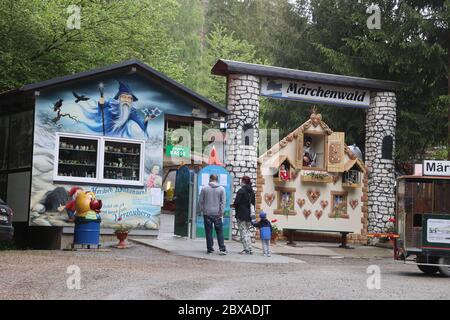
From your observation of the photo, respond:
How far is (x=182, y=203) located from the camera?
69.1 ft

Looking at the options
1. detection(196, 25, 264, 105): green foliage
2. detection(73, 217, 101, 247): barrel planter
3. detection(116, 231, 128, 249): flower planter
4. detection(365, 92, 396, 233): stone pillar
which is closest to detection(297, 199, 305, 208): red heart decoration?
detection(365, 92, 396, 233): stone pillar

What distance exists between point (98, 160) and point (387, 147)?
32.7 feet

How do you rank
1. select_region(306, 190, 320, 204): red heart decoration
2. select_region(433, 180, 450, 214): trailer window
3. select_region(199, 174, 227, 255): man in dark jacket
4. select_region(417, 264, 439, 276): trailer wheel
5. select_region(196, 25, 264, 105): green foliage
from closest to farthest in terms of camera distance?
select_region(417, 264, 439, 276): trailer wheel, select_region(433, 180, 450, 214): trailer window, select_region(199, 174, 227, 255): man in dark jacket, select_region(306, 190, 320, 204): red heart decoration, select_region(196, 25, 264, 105): green foliage

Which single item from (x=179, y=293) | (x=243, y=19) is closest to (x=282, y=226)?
(x=179, y=293)

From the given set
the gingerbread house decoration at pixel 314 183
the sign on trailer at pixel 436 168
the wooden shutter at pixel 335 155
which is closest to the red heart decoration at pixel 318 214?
the gingerbread house decoration at pixel 314 183

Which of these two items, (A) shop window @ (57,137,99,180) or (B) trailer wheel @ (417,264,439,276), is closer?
(B) trailer wheel @ (417,264,439,276)

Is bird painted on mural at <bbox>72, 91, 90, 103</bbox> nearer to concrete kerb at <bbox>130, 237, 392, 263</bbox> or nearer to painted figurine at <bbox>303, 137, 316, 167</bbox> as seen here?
concrete kerb at <bbox>130, 237, 392, 263</bbox>

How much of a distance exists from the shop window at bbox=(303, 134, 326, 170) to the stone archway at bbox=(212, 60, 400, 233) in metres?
1.72

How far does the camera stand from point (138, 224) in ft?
66.4

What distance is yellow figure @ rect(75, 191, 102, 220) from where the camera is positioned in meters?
17.7

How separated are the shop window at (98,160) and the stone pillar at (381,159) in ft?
27.1

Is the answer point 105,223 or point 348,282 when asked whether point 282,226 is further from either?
point 348,282

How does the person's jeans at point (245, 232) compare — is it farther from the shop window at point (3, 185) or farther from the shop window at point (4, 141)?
the shop window at point (4, 141)

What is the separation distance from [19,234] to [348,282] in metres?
12.2
